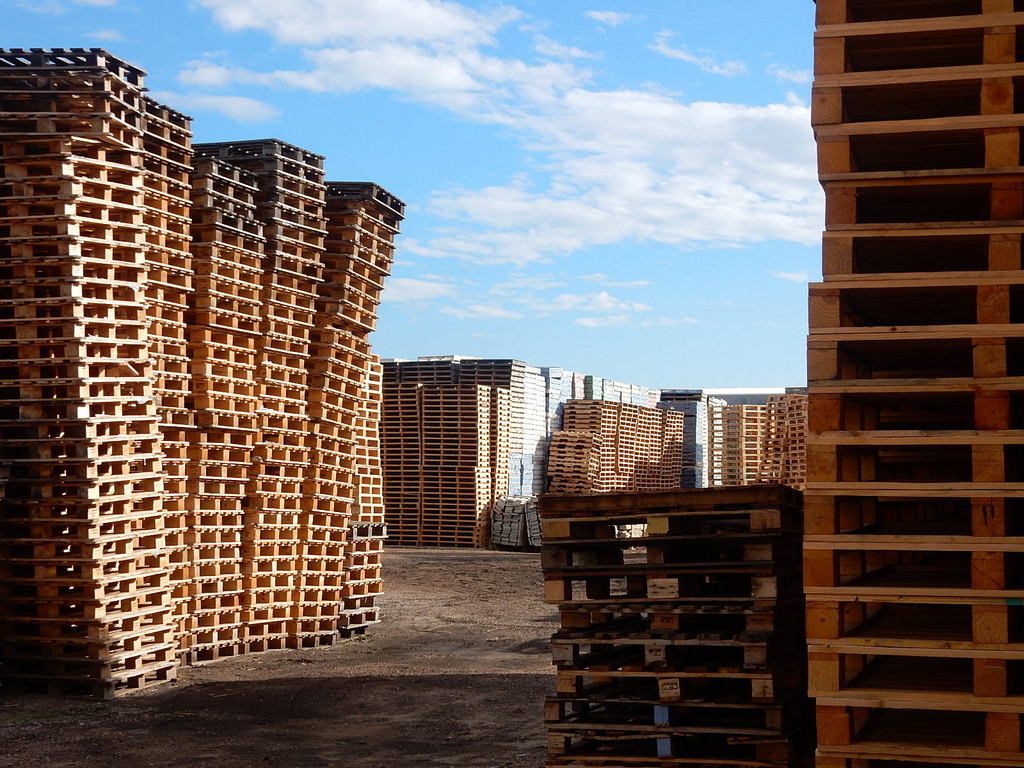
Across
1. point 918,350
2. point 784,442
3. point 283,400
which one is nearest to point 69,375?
point 283,400

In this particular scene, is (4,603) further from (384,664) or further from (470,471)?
(470,471)

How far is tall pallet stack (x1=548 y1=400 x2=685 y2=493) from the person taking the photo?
32969 millimetres

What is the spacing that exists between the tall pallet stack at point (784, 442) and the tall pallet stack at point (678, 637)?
22341 millimetres

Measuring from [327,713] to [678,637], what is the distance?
4384 mm

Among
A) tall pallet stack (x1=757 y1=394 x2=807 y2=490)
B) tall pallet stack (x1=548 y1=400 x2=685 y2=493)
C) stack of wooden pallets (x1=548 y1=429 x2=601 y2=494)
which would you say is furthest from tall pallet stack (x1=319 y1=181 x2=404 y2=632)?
stack of wooden pallets (x1=548 y1=429 x2=601 y2=494)

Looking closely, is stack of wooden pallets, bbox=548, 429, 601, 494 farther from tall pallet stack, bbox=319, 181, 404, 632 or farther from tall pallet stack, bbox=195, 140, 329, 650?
tall pallet stack, bbox=195, 140, 329, 650

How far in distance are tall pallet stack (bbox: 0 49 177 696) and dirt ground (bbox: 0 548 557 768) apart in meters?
0.61

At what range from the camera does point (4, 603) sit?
418 inches

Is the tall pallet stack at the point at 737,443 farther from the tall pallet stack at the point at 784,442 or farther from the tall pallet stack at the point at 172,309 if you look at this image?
the tall pallet stack at the point at 172,309

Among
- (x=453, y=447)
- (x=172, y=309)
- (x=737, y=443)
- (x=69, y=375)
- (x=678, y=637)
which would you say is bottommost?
(x=678, y=637)

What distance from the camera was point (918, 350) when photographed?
5.73 metres

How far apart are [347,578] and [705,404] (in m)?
26.7

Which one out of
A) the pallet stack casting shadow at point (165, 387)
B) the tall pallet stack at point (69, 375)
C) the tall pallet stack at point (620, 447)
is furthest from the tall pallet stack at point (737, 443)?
the tall pallet stack at point (69, 375)

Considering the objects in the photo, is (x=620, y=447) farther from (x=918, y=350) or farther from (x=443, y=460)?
(x=918, y=350)
